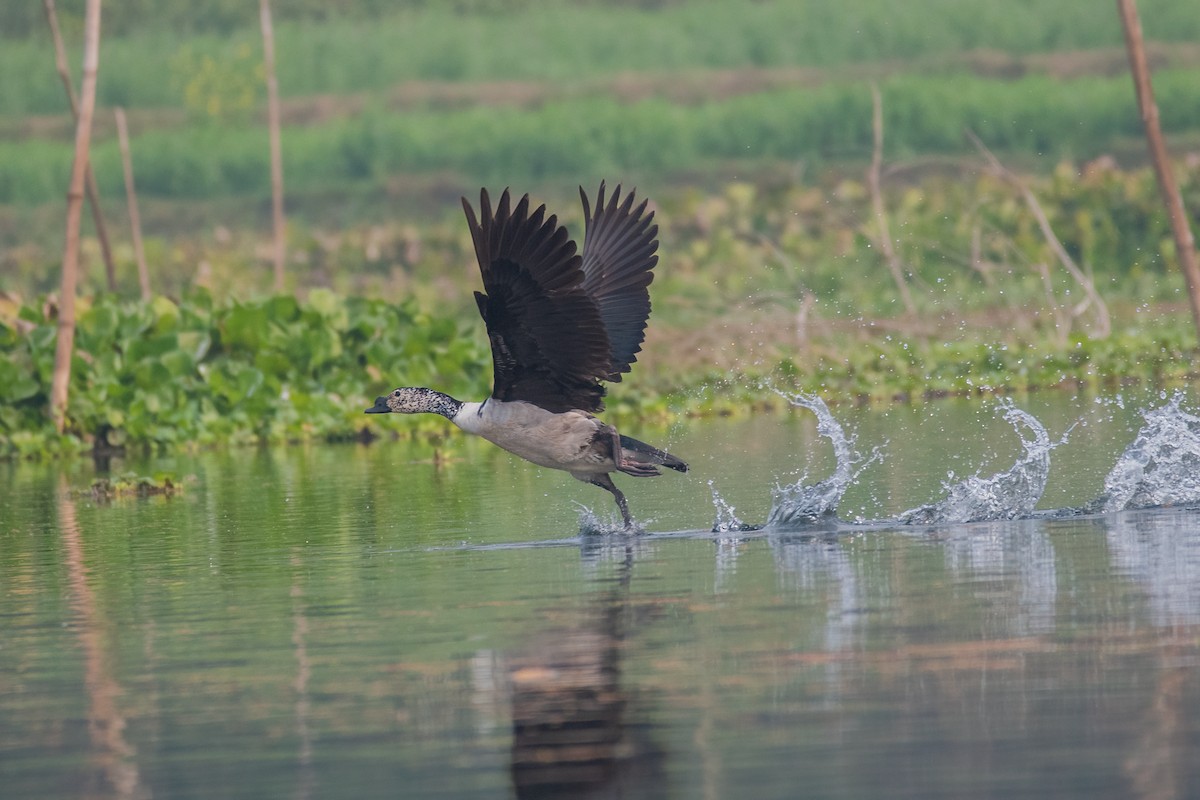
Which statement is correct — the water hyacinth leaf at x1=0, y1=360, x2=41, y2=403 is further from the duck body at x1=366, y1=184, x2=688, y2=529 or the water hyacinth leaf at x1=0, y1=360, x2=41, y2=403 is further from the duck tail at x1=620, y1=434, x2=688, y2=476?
the duck tail at x1=620, y1=434, x2=688, y2=476

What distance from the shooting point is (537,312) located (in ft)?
38.7

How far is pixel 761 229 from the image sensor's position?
133 feet

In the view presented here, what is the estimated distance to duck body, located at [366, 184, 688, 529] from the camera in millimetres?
11469

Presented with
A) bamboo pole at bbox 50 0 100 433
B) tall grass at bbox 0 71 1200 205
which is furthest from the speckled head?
tall grass at bbox 0 71 1200 205

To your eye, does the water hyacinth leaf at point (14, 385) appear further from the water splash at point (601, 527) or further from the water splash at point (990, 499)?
the water splash at point (990, 499)

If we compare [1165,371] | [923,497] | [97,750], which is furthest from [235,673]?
[1165,371]

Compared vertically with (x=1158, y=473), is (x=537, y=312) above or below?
above

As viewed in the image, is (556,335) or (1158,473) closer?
(556,335)

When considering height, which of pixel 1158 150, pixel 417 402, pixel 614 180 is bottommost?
pixel 417 402

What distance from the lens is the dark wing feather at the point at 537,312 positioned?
11.4 m

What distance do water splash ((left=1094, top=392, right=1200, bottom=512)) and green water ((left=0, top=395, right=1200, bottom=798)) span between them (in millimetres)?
370

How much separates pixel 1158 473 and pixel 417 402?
13.6ft

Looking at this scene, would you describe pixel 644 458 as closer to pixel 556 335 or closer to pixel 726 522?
pixel 726 522

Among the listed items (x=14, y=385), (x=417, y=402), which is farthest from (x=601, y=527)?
(x=14, y=385)
